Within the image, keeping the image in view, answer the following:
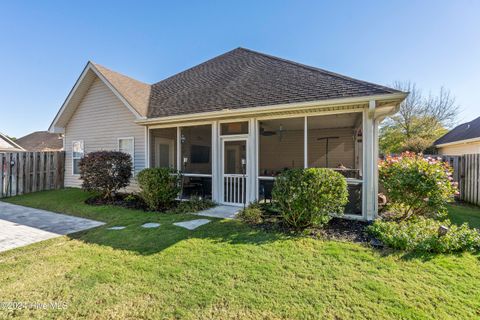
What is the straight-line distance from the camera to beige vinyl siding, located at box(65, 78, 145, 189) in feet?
32.6

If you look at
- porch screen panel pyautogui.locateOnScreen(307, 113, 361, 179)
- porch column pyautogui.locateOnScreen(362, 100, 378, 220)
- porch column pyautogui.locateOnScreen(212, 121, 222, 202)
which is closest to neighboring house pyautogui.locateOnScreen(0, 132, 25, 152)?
porch column pyautogui.locateOnScreen(212, 121, 222, 202)

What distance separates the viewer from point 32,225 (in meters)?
5.97

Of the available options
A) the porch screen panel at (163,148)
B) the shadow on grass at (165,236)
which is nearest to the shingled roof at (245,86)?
the porch screen panel at (163,148)

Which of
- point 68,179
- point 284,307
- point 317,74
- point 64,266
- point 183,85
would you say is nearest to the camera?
point 284,307

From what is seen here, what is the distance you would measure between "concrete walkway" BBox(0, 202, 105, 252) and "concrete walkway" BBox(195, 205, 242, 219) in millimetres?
2845

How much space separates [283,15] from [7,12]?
36.4 ft

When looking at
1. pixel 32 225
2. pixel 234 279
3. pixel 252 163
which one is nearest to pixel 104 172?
pixel 32 225

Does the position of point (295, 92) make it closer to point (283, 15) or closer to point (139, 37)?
point (283, 15)

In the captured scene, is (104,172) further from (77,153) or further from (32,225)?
(77,153)

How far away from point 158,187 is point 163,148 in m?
3.22

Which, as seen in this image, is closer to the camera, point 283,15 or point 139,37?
point 283,15

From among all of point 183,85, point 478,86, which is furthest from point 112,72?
point 478,86

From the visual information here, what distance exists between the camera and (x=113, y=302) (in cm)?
280

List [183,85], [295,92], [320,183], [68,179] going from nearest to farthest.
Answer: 1. [320,183]
2. [295,92]
3. [183,85]
4. [68,179]
